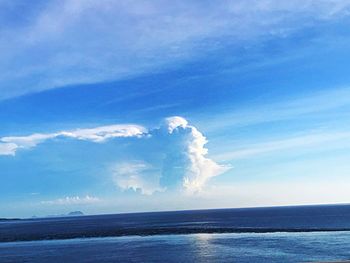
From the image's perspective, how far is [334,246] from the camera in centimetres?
5306

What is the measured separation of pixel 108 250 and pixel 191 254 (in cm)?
1435

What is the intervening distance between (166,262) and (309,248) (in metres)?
19.2

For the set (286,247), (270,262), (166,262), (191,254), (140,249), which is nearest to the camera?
(270,262)

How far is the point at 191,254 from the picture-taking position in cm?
5116

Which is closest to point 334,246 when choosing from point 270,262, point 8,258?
point 270,262

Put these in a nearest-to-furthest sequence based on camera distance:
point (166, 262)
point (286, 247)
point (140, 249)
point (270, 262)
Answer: point (270, 262) → point (166, 262) → point (286, 247) → point (140, 249)

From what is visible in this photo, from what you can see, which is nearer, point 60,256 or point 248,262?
point 248,262

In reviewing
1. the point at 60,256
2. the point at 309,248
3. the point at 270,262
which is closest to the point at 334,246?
the point at 309,248

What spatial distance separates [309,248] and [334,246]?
3.04 m

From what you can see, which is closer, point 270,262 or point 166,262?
point 270,262

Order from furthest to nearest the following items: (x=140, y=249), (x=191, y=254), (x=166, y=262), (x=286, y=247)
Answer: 1. (x=140, y=249)
2. (x=286, y=247)
3. (x=191, y=254)
4. (x=166, y=262)

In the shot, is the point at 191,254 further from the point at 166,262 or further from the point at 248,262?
the point at 248,262

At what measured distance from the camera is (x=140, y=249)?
2315 inches

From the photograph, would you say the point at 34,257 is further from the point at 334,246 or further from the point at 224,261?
the point at 334,246
